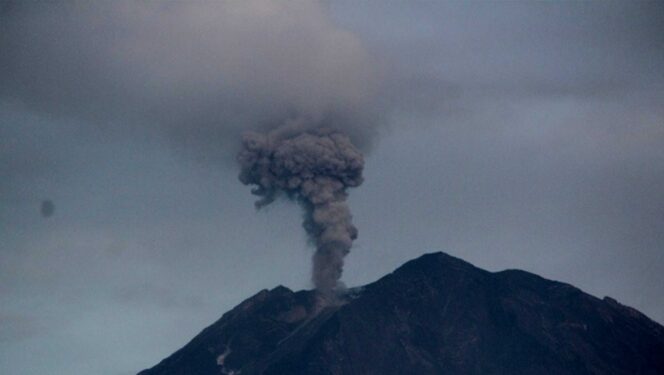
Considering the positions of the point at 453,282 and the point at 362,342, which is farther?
the point at 453,282

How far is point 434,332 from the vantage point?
13450cm

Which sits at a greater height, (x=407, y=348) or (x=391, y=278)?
(x=391, y=278)

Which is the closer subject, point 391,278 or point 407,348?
point 407,348

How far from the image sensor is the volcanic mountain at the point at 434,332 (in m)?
128

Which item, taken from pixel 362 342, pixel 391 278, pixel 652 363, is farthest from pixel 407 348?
pixel 652 363

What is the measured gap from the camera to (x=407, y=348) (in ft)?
431

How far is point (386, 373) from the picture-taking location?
5005 inches

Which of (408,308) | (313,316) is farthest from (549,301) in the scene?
(313,316)

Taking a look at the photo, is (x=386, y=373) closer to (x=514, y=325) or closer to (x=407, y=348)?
(x=407, y=348)

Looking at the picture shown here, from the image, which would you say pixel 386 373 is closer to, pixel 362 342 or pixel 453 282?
pixel 362 342

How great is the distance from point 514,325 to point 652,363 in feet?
46.4

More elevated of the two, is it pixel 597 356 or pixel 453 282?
pixel 453 282

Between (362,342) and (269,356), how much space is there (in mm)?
9231

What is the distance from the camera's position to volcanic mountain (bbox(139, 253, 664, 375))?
A: 128 meters
